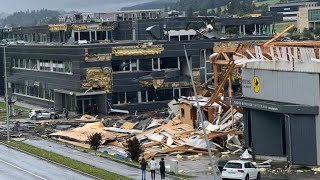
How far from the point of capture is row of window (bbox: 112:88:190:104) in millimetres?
83938

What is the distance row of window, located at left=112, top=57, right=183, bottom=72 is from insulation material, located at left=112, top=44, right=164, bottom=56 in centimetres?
91

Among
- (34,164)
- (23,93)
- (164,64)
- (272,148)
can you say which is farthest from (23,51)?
(272,148)

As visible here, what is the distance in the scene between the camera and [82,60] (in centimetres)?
8194

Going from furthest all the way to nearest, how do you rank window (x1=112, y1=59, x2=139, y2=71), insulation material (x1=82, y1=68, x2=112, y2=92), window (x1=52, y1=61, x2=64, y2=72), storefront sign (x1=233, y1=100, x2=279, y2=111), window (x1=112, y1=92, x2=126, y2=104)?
window (x1=52, y1=61, x2=64, y2=72) → window (x1=112, y1=92, x2=126, y2=104) → window (x1=112, y1=59, x2=139, y2=71) → insulation material (x1=82, y1=68, x2=112, y2=92) → storefront sign (x1=233, y1=100, x2=279, y2=111)

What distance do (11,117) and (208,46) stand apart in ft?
75.0

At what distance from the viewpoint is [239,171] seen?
39.4 metres

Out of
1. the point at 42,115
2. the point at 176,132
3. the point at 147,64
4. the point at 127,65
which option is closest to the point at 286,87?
the point at 176,132

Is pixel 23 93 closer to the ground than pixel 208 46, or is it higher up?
closer to the ground

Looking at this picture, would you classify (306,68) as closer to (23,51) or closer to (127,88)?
(127,88)

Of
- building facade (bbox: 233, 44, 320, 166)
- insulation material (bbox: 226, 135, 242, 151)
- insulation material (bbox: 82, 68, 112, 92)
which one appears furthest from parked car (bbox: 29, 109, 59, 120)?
building facade (bbox: 233, 44, 320, 166)

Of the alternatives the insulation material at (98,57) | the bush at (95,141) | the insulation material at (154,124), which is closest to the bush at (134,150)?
the bush at (95,141)

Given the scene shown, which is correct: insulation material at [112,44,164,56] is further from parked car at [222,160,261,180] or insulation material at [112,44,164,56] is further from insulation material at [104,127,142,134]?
parked car at [222,160,261,180]

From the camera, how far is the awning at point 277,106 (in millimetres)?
43434

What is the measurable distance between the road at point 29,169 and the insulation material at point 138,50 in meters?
28.2
